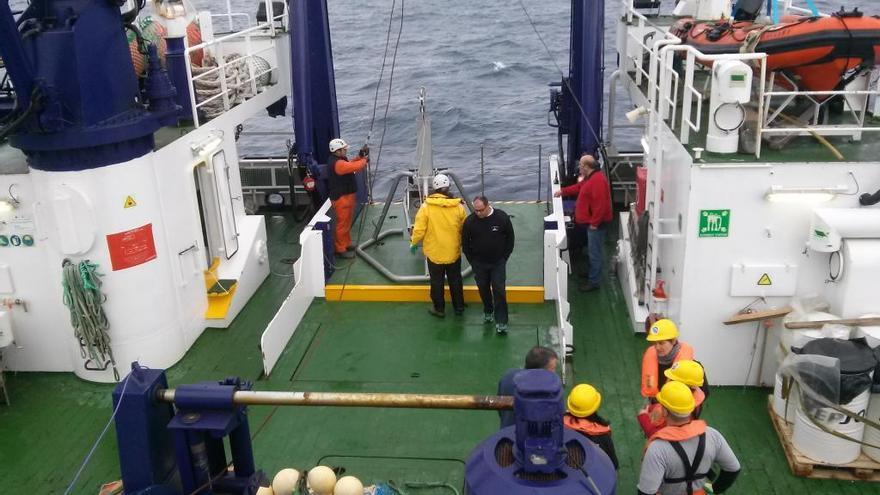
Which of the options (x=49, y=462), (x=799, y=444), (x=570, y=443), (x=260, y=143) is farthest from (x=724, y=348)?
(x=260, y=143)

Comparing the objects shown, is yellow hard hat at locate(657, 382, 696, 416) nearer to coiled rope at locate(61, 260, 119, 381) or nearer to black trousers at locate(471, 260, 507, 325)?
black trousers at locate(471, 260, 507, 325)

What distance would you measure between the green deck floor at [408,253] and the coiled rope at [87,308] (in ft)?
9.31

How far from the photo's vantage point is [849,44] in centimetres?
721

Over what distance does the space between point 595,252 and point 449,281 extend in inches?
70.9

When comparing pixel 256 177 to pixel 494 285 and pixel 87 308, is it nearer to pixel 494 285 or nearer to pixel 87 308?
pixel 87 308

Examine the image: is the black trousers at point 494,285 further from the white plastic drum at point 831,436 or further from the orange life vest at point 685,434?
the orange life vest at point 685,434

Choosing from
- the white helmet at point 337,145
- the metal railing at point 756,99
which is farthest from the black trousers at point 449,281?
the metal railing at point 756,99

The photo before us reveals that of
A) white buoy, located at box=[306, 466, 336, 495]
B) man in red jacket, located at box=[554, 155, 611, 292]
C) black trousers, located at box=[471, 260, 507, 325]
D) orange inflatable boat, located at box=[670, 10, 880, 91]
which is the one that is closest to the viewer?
white buoy, located at box=[306, 466, 336, 495]

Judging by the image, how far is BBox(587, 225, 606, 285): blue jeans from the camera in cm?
925

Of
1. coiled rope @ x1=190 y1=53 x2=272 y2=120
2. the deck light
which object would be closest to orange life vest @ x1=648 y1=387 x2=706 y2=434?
the deck light

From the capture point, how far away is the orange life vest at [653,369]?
556cm

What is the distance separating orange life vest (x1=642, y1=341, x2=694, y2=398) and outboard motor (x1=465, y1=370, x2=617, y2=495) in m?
2.46

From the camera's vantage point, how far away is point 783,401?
6621 millimetres

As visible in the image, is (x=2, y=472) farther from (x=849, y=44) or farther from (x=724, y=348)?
(x=849, y=44)
